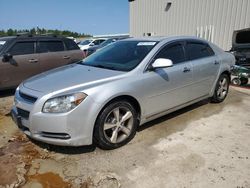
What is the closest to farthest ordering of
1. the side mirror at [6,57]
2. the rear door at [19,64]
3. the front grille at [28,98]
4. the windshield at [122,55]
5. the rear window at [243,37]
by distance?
1. the front grille at [28,98]
2. the windshield at [122,55]
3. the side mirror at [6,57]
4. the rear door at [19,64]
5. the rear window at [243,37]

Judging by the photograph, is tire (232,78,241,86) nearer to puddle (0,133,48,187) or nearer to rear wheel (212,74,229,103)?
rear wheel (212,74,229,103)

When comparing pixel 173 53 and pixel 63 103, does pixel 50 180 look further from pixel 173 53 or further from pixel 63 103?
pixel 173 53

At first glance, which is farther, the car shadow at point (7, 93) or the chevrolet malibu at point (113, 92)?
the car shadow at point (7, 93)

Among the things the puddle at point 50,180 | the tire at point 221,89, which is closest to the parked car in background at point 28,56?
the puddle at point 50,180

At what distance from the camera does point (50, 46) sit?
7148mm

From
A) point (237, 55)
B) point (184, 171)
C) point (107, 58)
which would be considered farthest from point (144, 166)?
point (237, 55)

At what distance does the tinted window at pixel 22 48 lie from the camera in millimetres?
6408

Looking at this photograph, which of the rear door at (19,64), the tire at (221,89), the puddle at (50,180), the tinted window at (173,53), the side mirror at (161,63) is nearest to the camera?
the puddle at (50,180)

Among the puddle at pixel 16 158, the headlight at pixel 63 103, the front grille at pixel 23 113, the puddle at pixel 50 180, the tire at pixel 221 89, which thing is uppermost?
the headlight at pixel 63 103

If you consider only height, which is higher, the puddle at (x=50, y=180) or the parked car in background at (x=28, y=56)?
the parked car in background at (x=28, y=56)

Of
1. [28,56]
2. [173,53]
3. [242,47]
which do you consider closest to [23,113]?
[173,53]

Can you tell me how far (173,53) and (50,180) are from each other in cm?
275

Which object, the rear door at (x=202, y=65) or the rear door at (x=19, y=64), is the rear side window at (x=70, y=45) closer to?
the rear door at (x=19, y=64)

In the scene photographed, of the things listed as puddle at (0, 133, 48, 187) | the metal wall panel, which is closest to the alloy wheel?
puddle at (0, 133, 48, 187)
